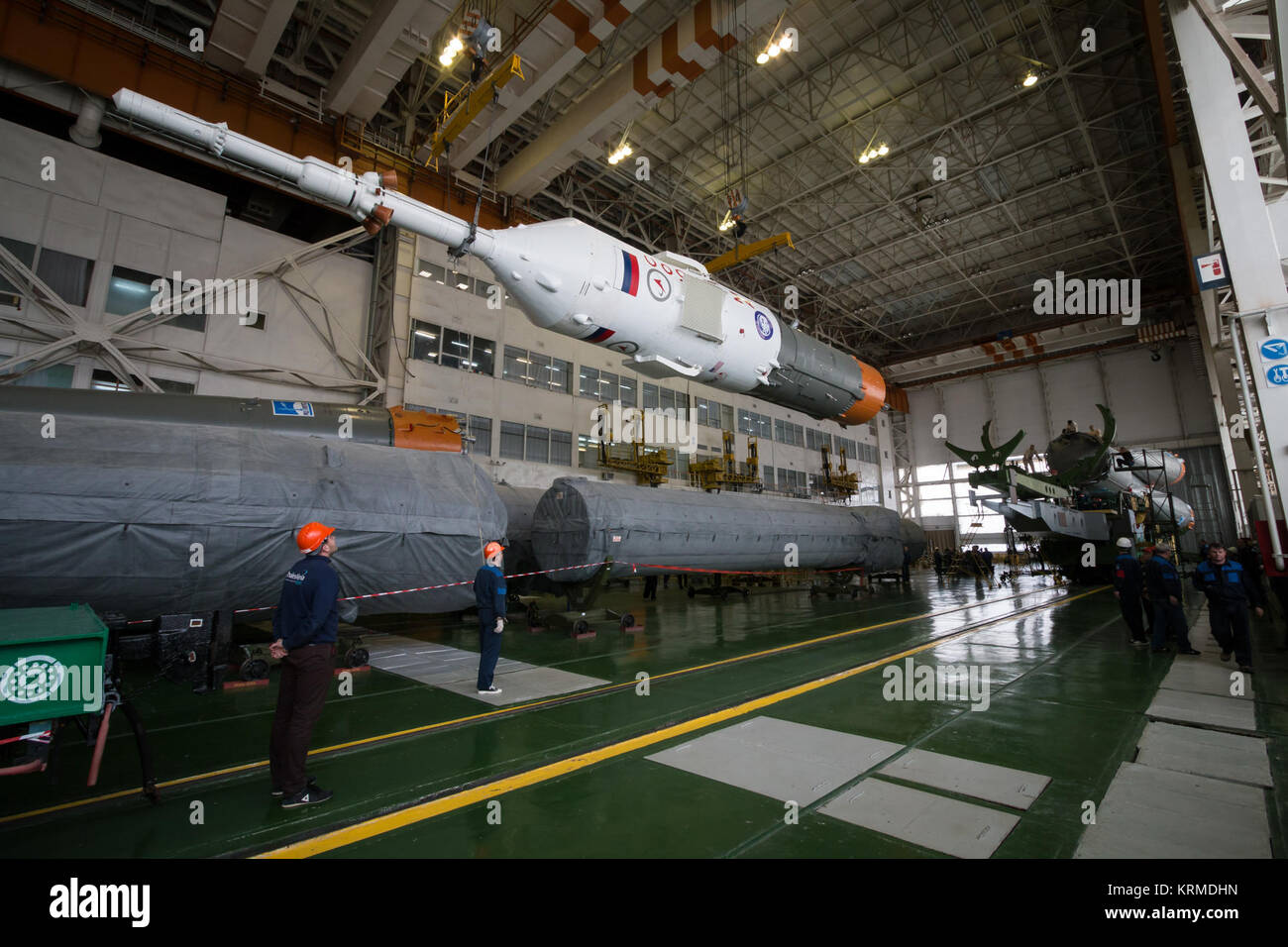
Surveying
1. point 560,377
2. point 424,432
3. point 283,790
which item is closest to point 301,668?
point 283,790

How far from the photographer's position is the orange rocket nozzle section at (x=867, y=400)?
8.99 m

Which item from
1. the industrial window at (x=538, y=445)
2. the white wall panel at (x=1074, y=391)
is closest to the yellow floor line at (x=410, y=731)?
the industrial window at (x=538, y=445)

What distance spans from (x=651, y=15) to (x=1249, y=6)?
1156 centimetres

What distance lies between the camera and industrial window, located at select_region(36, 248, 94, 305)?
11570 mm

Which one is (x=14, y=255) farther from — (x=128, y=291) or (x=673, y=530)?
(x=673, y=530)

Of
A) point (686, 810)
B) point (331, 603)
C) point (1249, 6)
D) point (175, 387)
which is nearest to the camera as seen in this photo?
point (686, 810)

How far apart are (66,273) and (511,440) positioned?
421 inches

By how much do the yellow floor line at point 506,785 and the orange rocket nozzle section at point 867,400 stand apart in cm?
487

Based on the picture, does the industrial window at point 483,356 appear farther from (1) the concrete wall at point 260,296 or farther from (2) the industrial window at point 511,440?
(2) the industrial window at point 511,440

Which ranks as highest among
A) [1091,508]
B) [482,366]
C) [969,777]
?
[482,366]

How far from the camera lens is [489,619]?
5.35 m

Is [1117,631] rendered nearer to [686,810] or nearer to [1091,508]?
[1091,508]
